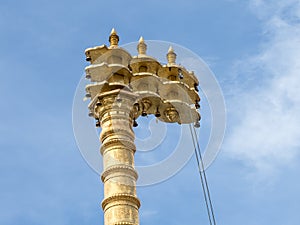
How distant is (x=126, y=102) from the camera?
1759 centimetres

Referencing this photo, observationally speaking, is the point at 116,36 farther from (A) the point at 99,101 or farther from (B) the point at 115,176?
(B) the point at 115,176

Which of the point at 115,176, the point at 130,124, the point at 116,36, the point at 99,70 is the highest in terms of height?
the point at 116,36

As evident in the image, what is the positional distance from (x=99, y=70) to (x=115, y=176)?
2920 millimetres

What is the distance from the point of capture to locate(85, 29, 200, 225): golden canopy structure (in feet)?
52.5

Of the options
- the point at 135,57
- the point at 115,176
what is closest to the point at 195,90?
the point at 135,57

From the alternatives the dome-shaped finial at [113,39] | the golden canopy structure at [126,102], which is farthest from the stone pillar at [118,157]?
the dome-shaped finial at [113,39]

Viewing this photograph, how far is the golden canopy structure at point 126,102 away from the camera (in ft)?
52.5

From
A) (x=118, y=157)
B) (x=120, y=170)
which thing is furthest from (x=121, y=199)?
(x=118, y=157)

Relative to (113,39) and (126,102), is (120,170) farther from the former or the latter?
(113,39)

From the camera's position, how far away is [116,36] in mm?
18469

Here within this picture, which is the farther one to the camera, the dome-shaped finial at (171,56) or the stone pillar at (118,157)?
the dome-shaped finial at (171,56)

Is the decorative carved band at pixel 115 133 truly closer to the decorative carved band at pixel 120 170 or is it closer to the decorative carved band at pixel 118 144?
the decorative carved band at pixel 118 144

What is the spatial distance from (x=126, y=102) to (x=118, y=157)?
5.71 ft

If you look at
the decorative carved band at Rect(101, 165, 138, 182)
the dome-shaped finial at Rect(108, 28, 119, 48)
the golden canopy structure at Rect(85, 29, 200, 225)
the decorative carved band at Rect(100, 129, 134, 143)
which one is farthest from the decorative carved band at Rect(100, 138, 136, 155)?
the dome-shaped finial at Rect(108, 28, 119, 48)
